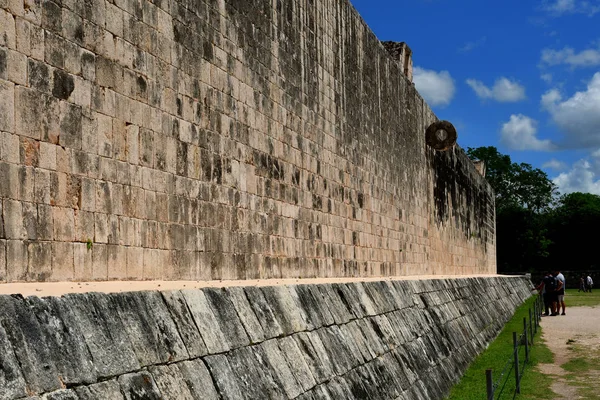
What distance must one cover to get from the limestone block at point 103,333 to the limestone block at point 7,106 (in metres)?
1.80

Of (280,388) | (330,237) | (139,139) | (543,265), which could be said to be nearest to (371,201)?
(330,237)

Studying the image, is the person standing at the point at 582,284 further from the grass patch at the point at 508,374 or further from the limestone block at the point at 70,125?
the limestone block at the point at 70,125

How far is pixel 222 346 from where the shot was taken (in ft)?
15.7

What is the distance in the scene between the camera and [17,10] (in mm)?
5207

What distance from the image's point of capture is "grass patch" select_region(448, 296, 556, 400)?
31.6ft

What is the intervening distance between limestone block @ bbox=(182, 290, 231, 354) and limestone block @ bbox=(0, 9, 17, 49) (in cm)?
201

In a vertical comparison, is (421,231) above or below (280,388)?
above

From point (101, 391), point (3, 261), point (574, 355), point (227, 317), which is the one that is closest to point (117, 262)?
point (3, 261)

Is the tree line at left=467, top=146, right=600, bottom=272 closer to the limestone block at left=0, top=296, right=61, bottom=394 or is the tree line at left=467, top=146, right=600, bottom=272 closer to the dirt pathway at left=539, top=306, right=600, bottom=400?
the dirt pathway at left=539, top=306, right=600, bottom=400

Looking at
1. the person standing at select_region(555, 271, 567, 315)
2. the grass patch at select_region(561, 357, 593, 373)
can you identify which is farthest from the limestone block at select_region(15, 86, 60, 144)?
the person standing at select_region(555, 271, 567, 315)

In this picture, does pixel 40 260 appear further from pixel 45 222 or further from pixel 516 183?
pixel 516 183

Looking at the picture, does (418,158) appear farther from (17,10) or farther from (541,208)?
(541,208)

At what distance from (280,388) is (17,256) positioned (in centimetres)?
191

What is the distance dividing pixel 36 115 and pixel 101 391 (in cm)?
250
